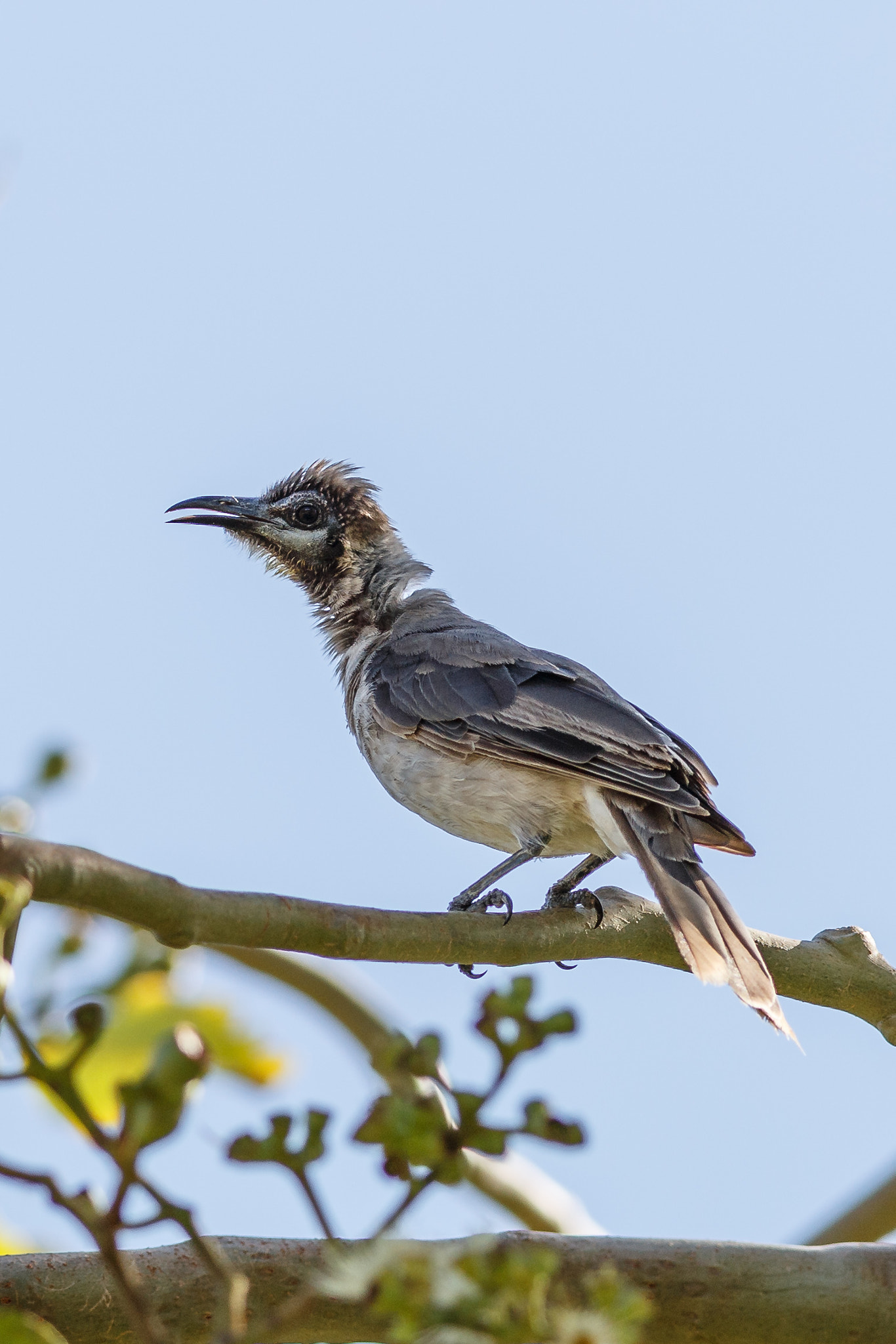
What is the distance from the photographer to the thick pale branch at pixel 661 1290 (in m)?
2.95

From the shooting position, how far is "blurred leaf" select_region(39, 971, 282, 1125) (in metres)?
1.72

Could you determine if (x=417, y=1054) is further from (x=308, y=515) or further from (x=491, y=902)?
(x=308, y=515)

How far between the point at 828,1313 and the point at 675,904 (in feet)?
5.88

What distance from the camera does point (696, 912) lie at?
458 cm

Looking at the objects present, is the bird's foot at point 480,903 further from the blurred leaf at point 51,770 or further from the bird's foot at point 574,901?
the blurred leaf at point 51,770

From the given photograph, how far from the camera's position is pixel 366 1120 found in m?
1.51

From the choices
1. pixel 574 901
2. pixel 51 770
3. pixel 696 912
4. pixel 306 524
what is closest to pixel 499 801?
pixel 574 901

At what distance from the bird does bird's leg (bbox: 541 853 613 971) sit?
0.01 m

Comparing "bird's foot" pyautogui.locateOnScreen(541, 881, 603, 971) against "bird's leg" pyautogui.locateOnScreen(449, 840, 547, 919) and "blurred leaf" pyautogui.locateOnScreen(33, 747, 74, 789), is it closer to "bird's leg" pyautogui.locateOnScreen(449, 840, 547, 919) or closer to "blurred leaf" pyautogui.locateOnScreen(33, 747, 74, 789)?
"bird's leg" pyautogui.locateOnScreen(449, 840, 547, 919)

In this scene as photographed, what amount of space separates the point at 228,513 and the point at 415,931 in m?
4.40

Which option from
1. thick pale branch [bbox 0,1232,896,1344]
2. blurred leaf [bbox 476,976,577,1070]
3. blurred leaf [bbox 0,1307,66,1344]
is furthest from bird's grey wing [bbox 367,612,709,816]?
blurred leaf [bbox 0,1307,66,1344]

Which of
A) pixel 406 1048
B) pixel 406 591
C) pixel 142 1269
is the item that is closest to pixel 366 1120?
pixel 406 1048

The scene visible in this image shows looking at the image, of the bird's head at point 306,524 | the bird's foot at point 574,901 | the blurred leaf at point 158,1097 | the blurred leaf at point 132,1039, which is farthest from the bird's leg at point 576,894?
the blurred leaf at point 158,1097

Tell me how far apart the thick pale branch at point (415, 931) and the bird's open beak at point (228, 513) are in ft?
11.8
